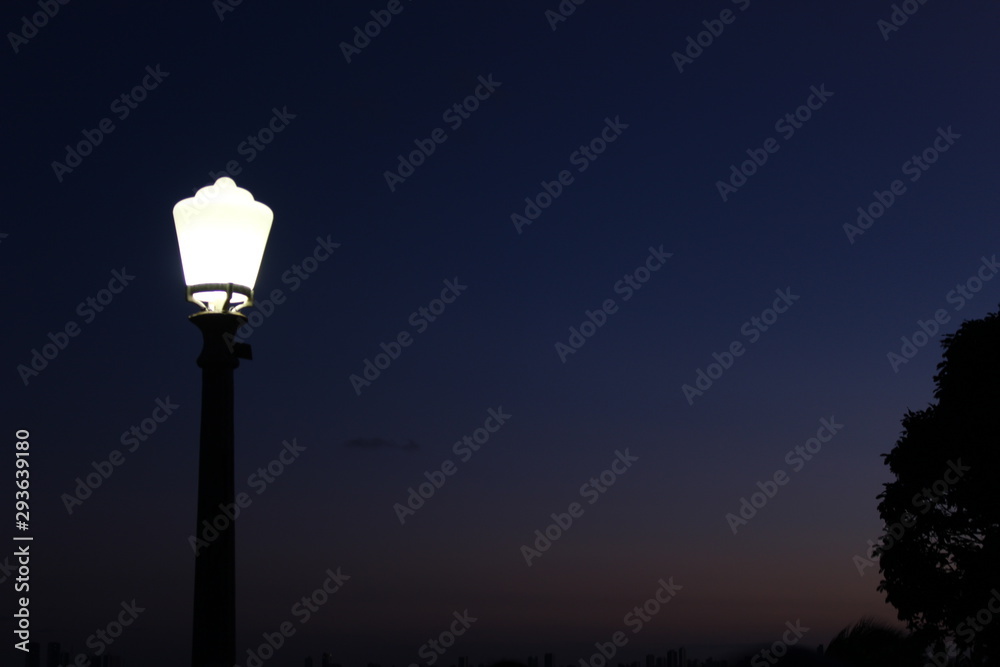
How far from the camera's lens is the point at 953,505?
24234mm

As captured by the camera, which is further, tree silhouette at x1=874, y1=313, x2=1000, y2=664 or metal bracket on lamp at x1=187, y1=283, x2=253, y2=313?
tree silhouette at x1=874, y1=313, x2=1000, y2=664

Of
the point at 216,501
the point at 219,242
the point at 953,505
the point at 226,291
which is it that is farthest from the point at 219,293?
the point at 953,505

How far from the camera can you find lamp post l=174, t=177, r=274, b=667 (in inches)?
196

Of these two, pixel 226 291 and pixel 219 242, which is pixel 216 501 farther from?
pixel 219 242

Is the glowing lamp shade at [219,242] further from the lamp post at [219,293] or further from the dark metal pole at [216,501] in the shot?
the dark metal pole at [216,501]

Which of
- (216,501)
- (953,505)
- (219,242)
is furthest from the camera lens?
(953,505)

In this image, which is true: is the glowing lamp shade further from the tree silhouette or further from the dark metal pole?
the tree silhouette

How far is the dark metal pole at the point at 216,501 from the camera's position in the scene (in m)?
4.76

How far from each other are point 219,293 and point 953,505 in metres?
22.5

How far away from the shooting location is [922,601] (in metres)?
24.2

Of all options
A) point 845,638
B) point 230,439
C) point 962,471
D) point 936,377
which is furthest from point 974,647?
point 230,439

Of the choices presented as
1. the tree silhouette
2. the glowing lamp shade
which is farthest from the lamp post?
the tree silhouette

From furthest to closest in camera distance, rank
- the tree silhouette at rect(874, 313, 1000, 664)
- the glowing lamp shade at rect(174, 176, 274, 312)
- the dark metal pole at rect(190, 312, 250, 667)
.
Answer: the tree silhouette at rect(874, 313, 1000, 664)
the glowing lamp shade at rect(174, 176, 274, 312)
the dark metal pole at rect(190, 312, 250, 667)

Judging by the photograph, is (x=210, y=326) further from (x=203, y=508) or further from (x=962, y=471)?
(x=962, y=471)
